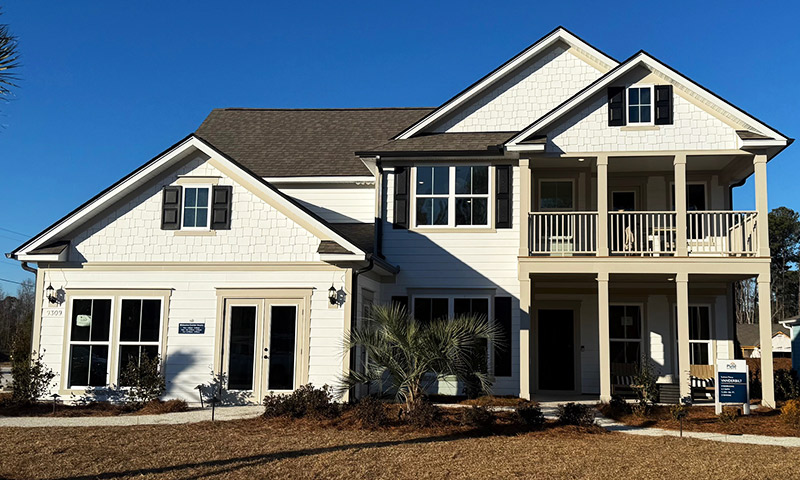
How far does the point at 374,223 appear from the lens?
60.6 feet

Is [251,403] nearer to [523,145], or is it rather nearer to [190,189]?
[190,189]

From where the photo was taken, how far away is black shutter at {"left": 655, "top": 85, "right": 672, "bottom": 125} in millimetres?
16797

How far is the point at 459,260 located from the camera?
17.8 m

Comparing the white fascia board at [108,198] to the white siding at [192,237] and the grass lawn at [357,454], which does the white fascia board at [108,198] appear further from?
the grass lawn at [357,454]

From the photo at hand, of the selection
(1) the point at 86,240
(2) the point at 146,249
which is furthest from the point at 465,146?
(1) the point at 86,240

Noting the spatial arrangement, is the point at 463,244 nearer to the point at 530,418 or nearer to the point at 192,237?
the point at 530,418

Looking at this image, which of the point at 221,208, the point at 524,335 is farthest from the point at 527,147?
the point at 221,208

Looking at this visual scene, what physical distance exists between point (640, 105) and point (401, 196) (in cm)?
567

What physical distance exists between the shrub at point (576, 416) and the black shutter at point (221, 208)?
7.62m

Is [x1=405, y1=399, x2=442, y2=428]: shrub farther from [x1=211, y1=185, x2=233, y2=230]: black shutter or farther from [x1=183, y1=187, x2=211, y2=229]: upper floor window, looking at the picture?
[x1=183, y1=187, x2=211, y2=229]: upper floor window

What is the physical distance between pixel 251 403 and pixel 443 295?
499cm

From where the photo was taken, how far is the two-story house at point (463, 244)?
619 inches

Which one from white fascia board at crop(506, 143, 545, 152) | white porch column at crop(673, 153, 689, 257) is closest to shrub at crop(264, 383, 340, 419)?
white fascia board at crop(506, 143, 545, 152)

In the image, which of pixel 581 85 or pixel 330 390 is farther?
pixel 581 85
